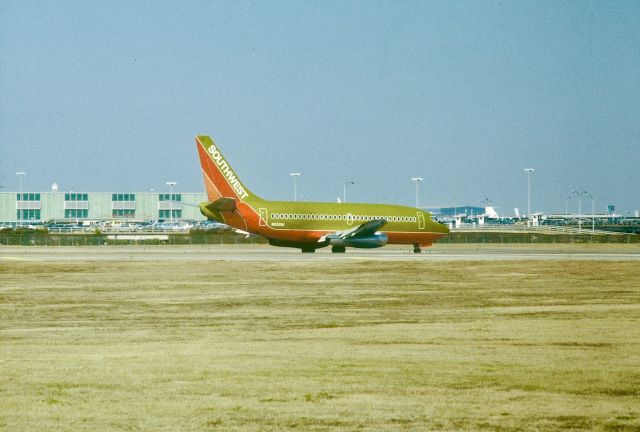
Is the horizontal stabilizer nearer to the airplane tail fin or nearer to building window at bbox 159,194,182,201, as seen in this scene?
the airplane tail fin

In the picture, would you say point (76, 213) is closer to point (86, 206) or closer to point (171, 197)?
point (86, 206)

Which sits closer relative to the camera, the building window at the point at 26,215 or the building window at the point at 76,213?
the building window at the point at 26,215

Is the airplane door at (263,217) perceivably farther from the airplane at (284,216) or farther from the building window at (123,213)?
the building window at (123,213)

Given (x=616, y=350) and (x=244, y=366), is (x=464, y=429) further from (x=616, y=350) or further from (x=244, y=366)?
(x=616, y=350)

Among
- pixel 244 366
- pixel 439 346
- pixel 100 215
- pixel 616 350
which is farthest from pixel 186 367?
pixel 100 215

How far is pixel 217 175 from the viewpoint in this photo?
61.7 m

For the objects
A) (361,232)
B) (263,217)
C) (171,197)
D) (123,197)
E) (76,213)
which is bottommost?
(361,232)

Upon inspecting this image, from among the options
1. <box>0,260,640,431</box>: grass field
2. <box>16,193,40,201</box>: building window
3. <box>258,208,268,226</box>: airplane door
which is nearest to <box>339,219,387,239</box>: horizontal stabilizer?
<box>258,208,268,226</box>: airplane door

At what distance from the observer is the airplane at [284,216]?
199ft

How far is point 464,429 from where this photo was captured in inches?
396

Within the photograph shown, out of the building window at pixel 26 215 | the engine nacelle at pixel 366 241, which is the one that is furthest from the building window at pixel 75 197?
the engine nacelle at pixel 366 241

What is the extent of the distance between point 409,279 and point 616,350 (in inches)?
780

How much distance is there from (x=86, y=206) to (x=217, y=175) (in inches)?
4923

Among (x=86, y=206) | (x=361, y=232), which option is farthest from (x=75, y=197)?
(x=361, y=232)
